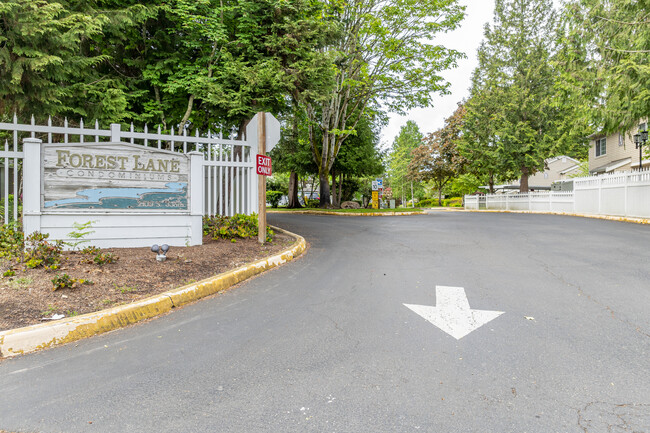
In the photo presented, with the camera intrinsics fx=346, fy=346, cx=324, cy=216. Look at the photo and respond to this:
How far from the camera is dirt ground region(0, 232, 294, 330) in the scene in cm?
355

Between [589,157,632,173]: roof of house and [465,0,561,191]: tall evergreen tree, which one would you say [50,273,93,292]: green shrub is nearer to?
[465,0,561,191]: tall evergreen tree

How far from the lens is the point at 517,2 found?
25.6 m

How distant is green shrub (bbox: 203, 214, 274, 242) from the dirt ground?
2.38ft

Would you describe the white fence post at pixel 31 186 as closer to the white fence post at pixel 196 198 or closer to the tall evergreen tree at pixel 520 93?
the white fence post at pixel 196 198

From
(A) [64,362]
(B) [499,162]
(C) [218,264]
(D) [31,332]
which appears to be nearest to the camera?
(A) [64,362]

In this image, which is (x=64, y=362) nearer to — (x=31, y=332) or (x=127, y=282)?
(x=31, y=332)

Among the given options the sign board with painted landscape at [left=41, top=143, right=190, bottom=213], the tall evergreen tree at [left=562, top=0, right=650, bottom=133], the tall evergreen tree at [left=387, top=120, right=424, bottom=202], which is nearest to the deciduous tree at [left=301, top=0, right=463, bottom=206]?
the tall evergreen tree at [left=562, top=0, right=650, bottom=133]

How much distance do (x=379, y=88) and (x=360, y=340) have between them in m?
19.7

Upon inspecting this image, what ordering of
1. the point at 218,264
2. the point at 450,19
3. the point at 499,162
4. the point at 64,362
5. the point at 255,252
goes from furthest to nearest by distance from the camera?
the point at 499,162, the point at 450,19, the point at 255,252, the point at 218,264, the point at 64,362

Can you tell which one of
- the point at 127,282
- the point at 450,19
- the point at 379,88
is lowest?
the point at 127,282

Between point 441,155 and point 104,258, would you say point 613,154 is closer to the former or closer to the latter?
point 441,155

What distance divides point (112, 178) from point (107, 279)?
209 cm

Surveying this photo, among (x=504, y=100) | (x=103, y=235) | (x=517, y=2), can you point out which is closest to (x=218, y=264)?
(x=103, y=235)

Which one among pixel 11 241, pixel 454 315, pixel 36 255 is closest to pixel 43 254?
pixel 36 255
